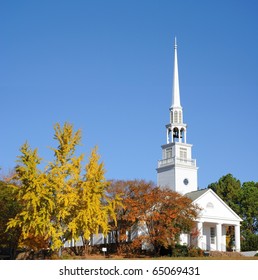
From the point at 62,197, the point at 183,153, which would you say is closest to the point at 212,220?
the point at 183,153

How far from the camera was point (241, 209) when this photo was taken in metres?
81.1

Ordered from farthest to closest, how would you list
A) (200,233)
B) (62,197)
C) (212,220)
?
(212,220), (200,233), (62,197)

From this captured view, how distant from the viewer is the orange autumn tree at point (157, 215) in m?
50.8

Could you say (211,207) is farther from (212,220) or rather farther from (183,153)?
(183,153)

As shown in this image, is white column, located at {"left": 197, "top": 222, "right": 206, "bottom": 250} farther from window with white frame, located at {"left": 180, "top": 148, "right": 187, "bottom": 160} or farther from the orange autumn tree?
window with white frame, located at {"left": 180, "top": 148, "right": 187, "bottom": 160}

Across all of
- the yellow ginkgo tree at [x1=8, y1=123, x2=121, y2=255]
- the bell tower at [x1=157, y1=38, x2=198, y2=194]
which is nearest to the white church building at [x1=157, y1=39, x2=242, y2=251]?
the bell tower at [x1=157, y1=38, x2=198, y2=194]

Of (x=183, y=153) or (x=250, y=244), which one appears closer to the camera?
(x=250, y=244)

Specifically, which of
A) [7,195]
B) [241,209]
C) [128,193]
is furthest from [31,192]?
[241,209]

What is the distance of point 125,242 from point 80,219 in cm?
1921

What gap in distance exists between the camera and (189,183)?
230ft

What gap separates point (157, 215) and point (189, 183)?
19.9 meters

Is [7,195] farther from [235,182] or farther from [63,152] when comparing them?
[235,182]

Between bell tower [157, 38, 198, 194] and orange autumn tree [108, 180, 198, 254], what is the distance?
15.6m
